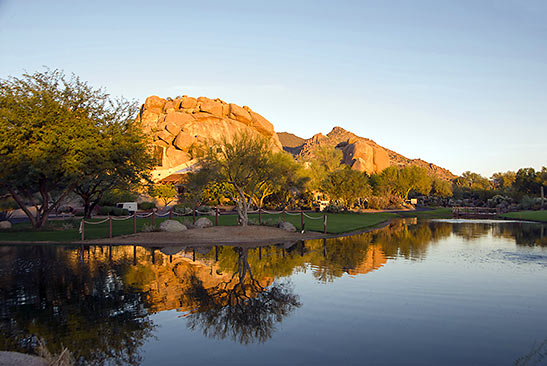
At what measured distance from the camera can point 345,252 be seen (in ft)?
60.7

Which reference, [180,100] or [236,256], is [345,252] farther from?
[180,100]

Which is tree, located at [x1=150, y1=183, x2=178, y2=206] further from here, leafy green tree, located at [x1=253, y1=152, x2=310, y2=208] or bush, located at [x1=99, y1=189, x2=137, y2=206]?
leafy green tree, located at [x1=253, y1=152, x2=310, y2=208]

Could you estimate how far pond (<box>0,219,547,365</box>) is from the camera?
6.87 m

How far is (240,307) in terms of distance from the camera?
9.37 metres

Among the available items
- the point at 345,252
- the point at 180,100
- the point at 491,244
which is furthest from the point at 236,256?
the point at 180,100

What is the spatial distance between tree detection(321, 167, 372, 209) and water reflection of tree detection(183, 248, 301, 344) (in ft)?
143

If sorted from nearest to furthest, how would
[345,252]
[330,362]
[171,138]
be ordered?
1. [330,362]
2. [345,252]
3. [171,138]

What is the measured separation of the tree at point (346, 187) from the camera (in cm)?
5528

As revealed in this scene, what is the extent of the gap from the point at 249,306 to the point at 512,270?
10347 millimetres

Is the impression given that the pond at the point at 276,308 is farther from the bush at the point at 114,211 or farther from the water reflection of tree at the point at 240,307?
the bush at the point at 114,211

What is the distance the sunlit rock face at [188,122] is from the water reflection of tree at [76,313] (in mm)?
96218

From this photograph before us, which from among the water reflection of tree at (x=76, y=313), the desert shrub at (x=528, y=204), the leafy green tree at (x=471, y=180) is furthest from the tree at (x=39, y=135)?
the leafy green tree at (x=471, y=180)

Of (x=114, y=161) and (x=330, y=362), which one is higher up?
(x=114, y=161)

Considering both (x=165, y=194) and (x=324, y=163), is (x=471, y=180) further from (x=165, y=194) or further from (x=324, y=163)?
(x=165, y=194)
